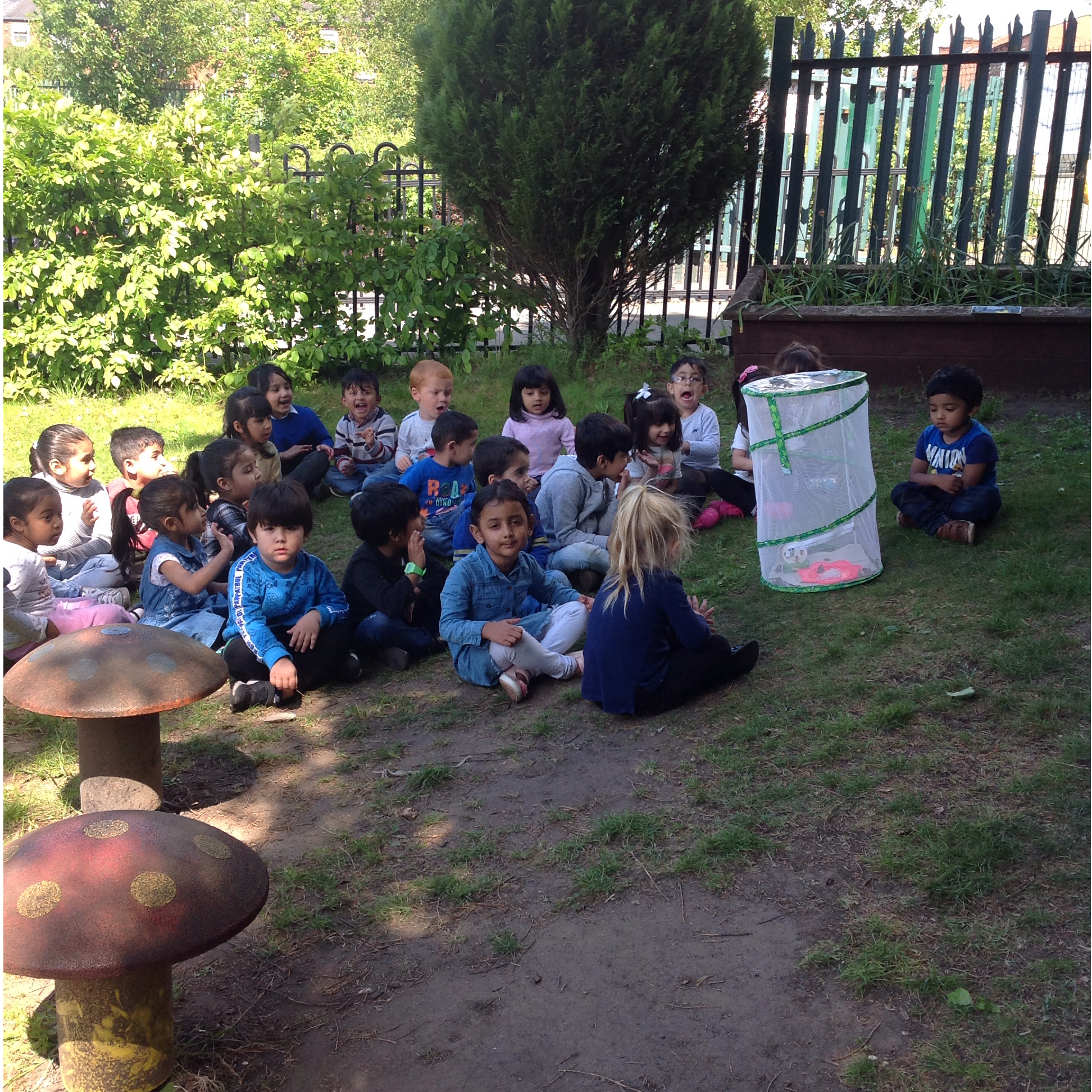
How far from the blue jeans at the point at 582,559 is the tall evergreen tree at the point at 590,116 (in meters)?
4.01

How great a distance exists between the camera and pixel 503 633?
4.49 m

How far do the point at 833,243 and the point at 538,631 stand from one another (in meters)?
5.69

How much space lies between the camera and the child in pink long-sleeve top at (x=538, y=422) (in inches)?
263

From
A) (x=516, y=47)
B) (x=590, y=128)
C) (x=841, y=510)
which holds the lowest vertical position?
(x=841, y=510)

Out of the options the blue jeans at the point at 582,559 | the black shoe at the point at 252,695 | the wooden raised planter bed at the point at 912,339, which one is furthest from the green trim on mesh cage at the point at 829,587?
the black shoe at the point at 252,695

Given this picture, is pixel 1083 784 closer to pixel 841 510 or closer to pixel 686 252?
pixel 841 510

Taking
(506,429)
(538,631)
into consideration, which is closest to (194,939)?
(538,631)

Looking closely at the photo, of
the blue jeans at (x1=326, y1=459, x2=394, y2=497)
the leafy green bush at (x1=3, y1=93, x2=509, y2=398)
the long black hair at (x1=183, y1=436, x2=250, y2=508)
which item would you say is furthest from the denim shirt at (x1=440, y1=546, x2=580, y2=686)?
the leafy green bush at (x1=3, y1=93, x2=509, y2=398)

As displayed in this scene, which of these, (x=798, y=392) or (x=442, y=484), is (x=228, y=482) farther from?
(x=798, y=392)

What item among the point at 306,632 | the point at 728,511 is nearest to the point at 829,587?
the point at 728,511

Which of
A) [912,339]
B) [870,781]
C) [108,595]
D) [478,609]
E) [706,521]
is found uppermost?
[912,339]

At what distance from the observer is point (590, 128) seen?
838 centimetres

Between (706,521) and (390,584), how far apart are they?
6.81ft

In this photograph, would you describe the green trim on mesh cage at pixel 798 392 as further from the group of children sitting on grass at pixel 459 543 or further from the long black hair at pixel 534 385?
the long black hair at pixel 534 385
